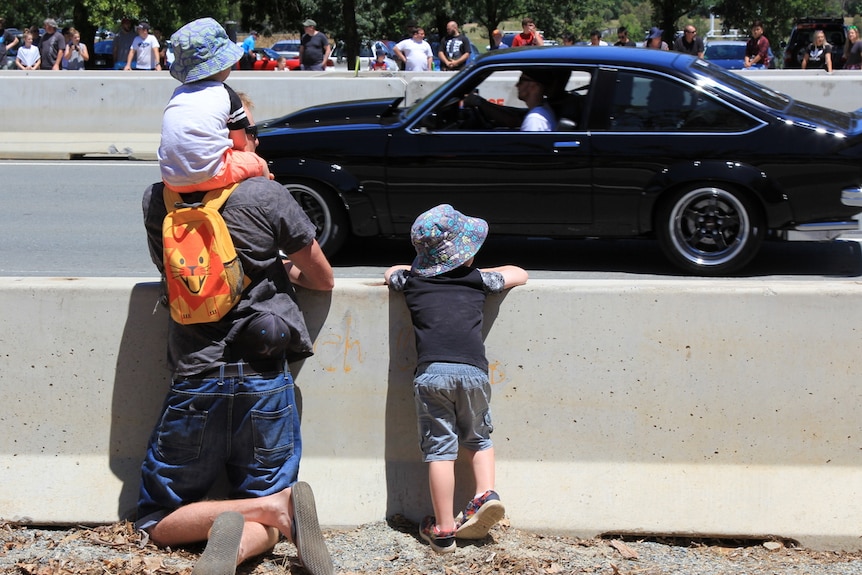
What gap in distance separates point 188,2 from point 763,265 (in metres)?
30.7

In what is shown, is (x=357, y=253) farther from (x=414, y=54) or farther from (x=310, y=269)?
(x=414, y=54)

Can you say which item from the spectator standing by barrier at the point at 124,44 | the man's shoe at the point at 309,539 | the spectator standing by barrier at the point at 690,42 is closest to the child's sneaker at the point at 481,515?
the man's shoe at the point at 309,539

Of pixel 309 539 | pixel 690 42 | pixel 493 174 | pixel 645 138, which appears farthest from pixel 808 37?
pixel 309 539

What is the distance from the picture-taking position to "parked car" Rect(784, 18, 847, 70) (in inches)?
1073

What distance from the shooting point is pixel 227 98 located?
3.91 meters

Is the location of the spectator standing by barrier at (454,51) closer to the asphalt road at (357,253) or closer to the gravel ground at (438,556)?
the asphalt road at (357,253)

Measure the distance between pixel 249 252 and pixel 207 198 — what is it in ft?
0.82

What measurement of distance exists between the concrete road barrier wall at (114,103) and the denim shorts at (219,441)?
10465 millimetres

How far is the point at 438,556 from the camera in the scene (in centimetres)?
407

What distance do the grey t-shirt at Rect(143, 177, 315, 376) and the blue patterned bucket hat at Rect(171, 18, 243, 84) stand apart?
438mm

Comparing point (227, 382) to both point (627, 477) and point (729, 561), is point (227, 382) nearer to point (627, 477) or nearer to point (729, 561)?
point (627, 477)

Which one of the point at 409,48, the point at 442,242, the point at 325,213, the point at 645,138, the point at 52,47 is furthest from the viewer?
the point at 52,47

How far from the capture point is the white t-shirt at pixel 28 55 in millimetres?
22250

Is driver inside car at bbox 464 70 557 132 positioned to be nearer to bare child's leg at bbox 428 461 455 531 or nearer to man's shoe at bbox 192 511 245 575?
bare child's leg at bbox 428 461 455 531
